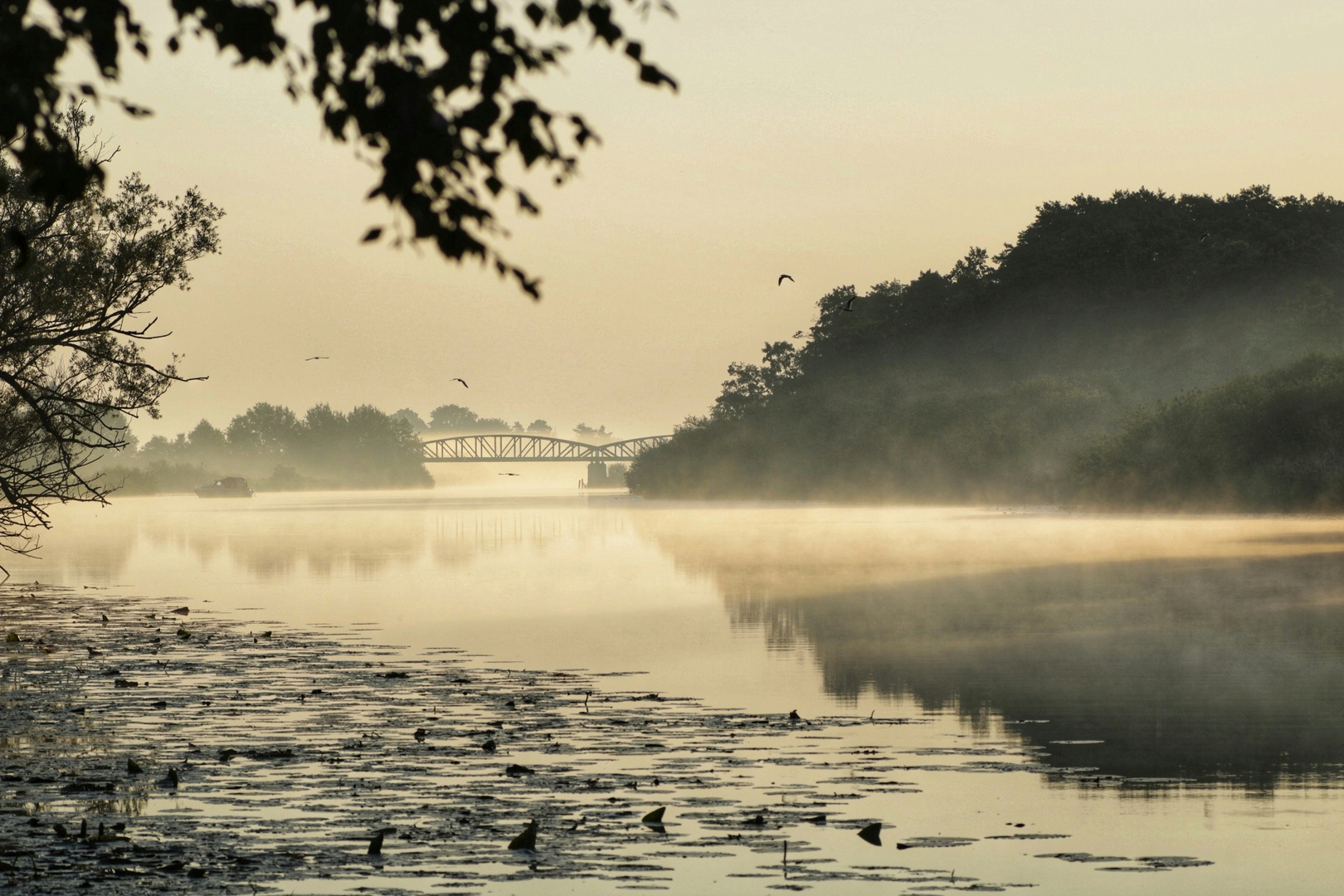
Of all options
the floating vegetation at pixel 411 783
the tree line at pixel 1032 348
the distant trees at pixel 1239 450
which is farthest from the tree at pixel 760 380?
the floating vegetation at pixel 411 783

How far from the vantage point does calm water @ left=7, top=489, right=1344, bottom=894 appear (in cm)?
1086

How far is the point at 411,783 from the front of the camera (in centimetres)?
1195

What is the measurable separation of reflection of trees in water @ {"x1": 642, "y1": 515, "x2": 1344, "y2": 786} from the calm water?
65 millimetres

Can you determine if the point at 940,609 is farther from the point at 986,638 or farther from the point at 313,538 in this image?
the point at 313,538

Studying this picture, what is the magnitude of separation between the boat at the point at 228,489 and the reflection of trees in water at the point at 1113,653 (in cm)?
15632

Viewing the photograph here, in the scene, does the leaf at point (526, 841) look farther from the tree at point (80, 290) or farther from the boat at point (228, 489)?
the boat at point (228, 489)

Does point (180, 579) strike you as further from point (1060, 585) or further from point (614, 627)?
point (1060, 585)

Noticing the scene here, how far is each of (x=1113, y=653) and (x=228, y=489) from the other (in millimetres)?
175569

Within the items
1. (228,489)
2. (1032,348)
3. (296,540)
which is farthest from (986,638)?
(228,489)

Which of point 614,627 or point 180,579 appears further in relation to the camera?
point 180,579

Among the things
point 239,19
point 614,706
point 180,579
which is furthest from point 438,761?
point 180,579

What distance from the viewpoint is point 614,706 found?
16469 millimetres

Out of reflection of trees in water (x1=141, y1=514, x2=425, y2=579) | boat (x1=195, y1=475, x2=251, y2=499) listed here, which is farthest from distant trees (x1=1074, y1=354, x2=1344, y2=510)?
boat (x1=195, y1=475, x2=251, y2=499)

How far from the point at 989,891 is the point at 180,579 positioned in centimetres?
3355
